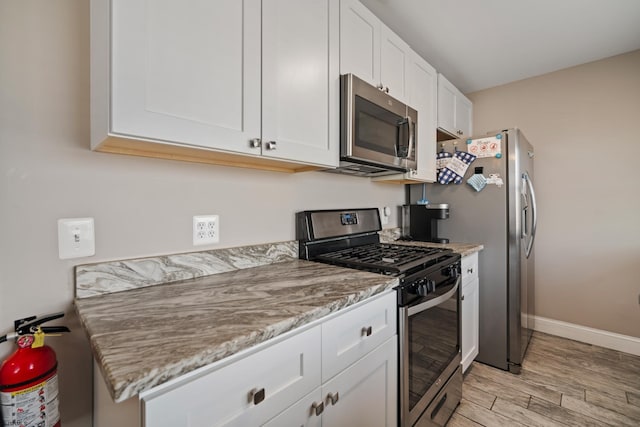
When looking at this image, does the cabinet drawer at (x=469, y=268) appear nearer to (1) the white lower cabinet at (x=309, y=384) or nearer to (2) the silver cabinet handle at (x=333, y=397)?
(1) the white lower cabinet at (x=309, y=384)

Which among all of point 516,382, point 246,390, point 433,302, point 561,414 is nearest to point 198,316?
point 246,390

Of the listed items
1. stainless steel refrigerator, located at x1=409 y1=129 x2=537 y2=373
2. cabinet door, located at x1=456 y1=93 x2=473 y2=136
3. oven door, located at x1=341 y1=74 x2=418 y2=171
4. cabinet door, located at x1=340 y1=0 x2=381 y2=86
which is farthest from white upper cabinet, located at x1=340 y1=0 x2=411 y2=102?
cabinet door, located at x1=456 y1=93 x2=473 y2=136

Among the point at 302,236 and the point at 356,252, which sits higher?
the point at 302,236

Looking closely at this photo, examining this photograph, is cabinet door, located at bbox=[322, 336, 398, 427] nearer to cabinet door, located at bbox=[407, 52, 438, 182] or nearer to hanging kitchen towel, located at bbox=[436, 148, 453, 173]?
cabinet door, located at bbox=[407, 52, 438, 182]

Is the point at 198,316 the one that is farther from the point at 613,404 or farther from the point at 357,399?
the point at 613,404

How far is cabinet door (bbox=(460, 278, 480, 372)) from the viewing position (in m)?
1.86

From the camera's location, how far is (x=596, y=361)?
220cm

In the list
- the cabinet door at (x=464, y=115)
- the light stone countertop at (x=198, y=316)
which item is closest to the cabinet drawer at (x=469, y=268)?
the light stone countertop at (x=198, y=316)

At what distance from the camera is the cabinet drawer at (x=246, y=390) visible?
55 cm

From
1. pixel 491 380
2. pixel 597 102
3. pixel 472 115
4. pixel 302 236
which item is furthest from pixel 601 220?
pixel 302 236

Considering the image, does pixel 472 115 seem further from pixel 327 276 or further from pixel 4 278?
pixel 4 278

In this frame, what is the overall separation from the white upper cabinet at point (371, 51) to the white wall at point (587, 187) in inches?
71.5

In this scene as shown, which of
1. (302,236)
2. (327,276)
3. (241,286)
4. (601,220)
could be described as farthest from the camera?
(601,220)

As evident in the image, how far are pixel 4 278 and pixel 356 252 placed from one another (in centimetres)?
141
